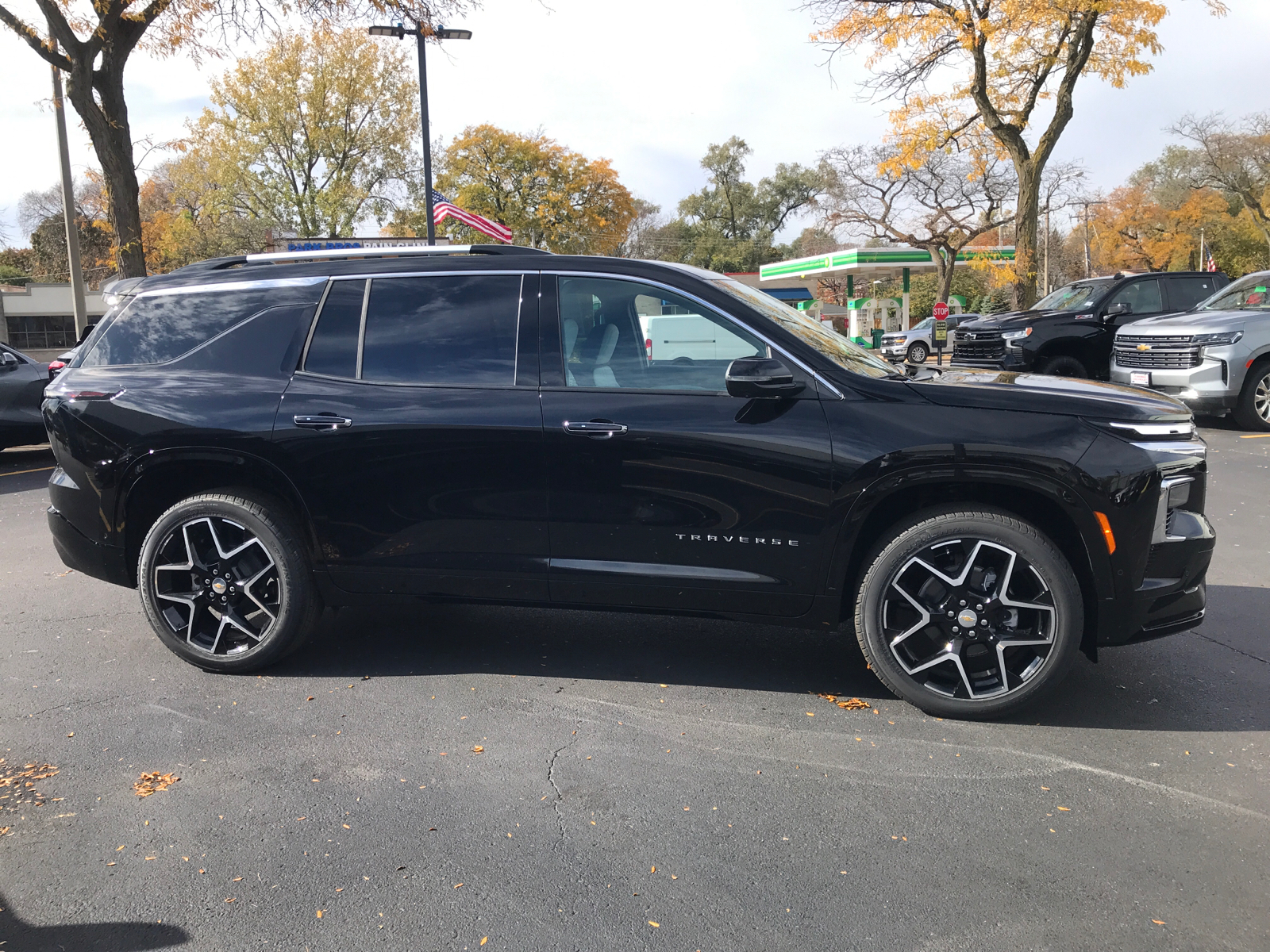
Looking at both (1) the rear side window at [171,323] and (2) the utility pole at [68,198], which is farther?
(2) the utility pole at [68,198]

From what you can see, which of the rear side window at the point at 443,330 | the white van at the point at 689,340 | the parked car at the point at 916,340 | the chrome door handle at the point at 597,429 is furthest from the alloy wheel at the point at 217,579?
the parked car at the point at 916,340

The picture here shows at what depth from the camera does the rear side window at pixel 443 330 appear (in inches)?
159

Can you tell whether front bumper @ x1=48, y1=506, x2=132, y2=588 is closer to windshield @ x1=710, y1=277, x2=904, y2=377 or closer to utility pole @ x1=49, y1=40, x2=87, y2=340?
windshield @ x1=710, y1=277, x2=904, y2=377

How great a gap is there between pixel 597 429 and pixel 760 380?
68 cm

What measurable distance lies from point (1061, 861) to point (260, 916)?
7.34 ft

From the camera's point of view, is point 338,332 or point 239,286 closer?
point 338,332

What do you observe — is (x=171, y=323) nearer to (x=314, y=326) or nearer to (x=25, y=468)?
(x=314, y=326)

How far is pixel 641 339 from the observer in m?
4.05

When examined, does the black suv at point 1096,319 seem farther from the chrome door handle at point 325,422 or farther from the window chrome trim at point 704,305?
the chrome door handle at point 325,422

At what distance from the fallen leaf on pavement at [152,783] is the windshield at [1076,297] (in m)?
14.2

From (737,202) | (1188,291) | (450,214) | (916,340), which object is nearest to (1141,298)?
(1188,291)

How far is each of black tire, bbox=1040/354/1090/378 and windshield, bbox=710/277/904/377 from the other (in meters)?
11.3

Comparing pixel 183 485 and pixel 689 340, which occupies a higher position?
pixel 689 340

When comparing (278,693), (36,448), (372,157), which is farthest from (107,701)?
(372,157)
